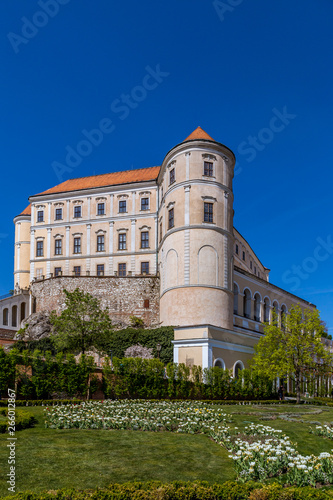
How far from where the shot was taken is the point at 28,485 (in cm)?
820

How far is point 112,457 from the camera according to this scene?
10.4 metres

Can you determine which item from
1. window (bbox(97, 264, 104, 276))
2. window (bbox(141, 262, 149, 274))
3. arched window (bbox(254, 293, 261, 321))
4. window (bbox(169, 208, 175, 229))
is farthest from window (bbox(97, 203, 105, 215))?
arched window (bbox(254, 293, 261, 321))

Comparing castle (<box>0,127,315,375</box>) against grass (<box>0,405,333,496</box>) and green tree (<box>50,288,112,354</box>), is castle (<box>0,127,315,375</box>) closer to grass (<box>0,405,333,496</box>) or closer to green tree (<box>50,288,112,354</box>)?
green tree (<box>50,288,112,354</box>)

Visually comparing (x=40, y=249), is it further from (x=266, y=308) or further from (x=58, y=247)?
(x=266, y=308)

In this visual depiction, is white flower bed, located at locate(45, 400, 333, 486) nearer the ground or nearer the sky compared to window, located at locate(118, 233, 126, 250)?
nearer the ground

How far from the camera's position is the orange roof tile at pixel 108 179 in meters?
56.6

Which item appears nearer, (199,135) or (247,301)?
(199,135)

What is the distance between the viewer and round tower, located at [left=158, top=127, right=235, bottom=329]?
127 ft

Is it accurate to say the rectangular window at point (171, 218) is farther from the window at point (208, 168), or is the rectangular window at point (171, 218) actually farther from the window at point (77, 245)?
the window at point (77, 245)

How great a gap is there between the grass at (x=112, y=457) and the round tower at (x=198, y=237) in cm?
2423

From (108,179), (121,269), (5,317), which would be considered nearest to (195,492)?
(121,269)

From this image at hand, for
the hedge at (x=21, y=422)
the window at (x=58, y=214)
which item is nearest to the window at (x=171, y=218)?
the window at (x=58, y=214)

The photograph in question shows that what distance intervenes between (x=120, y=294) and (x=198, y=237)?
1243 cm

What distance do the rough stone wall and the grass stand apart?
32355 millimetres
